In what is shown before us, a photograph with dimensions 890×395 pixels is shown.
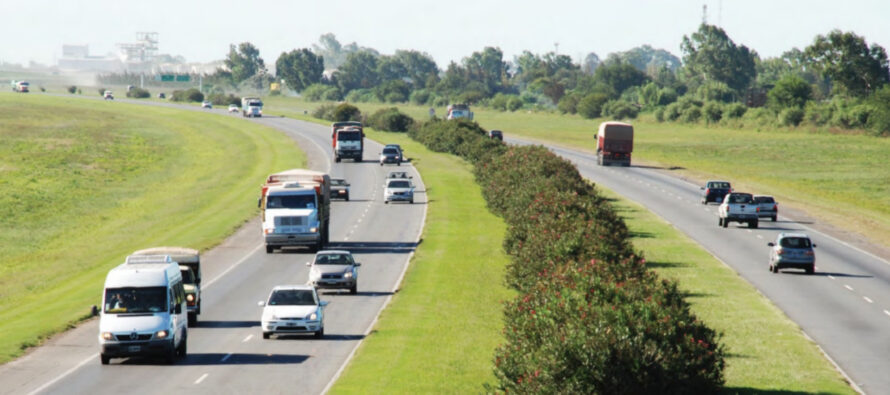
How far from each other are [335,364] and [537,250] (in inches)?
476

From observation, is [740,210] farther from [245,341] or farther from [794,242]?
[245,341]

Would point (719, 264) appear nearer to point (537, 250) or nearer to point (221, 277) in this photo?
point (537, 250)

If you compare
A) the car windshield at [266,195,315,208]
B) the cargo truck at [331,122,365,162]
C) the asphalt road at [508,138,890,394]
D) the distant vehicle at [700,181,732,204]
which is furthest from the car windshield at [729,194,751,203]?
the cargo truck at [331,122,365,162]

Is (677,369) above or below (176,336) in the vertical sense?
above

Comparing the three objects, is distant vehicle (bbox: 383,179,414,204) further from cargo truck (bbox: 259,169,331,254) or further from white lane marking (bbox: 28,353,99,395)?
white lane marking (bbox: 28,353,99,395)

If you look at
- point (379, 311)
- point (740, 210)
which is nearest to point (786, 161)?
point (740, 210)

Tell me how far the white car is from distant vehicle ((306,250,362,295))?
374 inches

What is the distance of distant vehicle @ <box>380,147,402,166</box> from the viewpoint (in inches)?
4392

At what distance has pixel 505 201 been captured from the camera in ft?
249

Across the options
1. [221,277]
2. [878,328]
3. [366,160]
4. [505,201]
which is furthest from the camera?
[366,160]

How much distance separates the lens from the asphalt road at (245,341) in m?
29.1

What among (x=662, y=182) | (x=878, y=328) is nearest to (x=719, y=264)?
(x=878, y=328)

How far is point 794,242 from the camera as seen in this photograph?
54.3 m

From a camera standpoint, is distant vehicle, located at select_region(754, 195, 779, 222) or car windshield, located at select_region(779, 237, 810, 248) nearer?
car windshield, located at select_region(779, 237, 810, 248)
